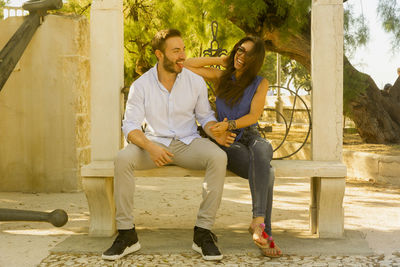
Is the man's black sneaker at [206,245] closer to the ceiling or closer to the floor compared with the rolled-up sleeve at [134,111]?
closer to the floor

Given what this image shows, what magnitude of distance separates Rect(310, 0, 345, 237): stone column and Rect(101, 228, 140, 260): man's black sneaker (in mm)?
1206

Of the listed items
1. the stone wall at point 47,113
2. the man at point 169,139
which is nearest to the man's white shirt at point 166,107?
the man at point 169,139

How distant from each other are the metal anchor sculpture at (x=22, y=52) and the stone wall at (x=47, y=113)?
37 centimetres

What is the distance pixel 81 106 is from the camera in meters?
5.50

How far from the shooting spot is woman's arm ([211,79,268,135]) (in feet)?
10.8

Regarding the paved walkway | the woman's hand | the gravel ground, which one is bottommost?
the gravel ground

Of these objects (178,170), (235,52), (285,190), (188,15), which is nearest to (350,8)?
(188,15)

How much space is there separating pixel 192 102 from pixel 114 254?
40.0 inches

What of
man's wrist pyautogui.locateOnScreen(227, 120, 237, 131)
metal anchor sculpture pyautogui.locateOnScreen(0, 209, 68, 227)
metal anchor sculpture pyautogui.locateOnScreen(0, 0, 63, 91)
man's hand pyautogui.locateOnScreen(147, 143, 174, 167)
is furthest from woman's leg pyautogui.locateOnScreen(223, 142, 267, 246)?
metal anchor sculpture pyautogui.locateOnScreen(0, 0, 63, 91)

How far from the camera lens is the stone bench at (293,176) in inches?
135

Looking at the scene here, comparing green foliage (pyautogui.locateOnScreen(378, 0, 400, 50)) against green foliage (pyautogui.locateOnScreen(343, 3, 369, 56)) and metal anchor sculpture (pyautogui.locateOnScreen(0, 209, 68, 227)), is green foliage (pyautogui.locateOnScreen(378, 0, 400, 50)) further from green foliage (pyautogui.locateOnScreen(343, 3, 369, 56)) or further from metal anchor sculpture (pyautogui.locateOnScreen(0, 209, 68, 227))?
metal anchor sculpture (pyautogui.locateOnScreen(0, 209, 68, 227))

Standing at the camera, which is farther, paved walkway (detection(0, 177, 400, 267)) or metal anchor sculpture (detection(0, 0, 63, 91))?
metal anchor sculpture (detection(0, 0, 63, 91))

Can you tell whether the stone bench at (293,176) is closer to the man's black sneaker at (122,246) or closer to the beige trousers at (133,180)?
the beige trousers at (133,180)

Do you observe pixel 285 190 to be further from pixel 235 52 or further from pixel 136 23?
pixel 136 23
